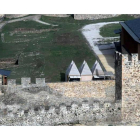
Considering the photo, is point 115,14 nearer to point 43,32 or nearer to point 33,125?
point 43,32

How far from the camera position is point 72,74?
64.8m

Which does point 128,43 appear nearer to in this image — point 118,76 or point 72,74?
point 72,74

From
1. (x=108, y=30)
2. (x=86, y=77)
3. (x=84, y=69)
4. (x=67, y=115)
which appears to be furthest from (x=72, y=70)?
(x=108, y=30)

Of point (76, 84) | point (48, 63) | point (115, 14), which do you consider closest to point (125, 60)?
point (76, 84)

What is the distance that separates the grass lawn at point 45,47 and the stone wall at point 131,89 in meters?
8.54

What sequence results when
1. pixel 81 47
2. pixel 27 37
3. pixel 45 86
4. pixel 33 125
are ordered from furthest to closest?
pixel 27 37 → pixel 81 47 → pixel 45 86 → pixel 33 125

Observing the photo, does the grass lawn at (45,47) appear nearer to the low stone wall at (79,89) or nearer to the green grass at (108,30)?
the green grass at (108,30)

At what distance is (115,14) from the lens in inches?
3595

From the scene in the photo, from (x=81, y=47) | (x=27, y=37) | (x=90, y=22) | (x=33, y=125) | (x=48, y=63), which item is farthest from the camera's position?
(x=90, y=22)

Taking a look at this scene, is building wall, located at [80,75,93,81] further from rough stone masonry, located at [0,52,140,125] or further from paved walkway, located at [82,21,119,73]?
rough stone masonry, located at [0,52,140,125]

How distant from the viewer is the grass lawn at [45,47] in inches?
2692

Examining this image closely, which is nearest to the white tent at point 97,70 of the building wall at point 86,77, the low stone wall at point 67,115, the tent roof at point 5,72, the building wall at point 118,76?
the building wall at point 86,77

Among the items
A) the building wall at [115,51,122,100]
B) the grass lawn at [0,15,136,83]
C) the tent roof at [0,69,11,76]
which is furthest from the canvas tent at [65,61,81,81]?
the building wall at [115,51,122,100]

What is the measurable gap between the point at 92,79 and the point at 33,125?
8.56 m
